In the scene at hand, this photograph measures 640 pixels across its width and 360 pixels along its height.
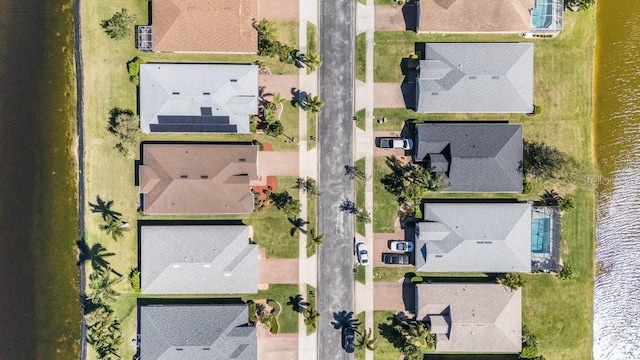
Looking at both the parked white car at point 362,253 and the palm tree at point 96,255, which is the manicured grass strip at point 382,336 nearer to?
the parked white car at point 362,253

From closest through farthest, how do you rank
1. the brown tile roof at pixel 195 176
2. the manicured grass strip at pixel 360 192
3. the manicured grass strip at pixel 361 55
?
1. the brown tile roof at pixel 195 176
2. the manicured grass strip at pixel 361 55
3. the manicured grass strip at pixel 360 192

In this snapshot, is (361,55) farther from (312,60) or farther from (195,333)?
(195,333)

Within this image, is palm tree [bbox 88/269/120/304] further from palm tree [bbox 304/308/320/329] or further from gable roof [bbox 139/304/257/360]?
palm tree [bbox 304/308/320/329]

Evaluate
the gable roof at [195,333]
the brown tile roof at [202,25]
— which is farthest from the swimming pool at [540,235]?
the brown tile roof at [202,25]

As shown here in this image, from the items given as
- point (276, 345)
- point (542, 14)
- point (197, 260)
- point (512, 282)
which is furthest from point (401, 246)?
point (542, 14)

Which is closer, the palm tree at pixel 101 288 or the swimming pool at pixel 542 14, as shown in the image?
the swimming pool at pixel 542 14

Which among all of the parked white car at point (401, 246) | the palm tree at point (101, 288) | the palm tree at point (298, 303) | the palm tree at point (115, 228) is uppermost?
the palm tree at point (115, 228)
